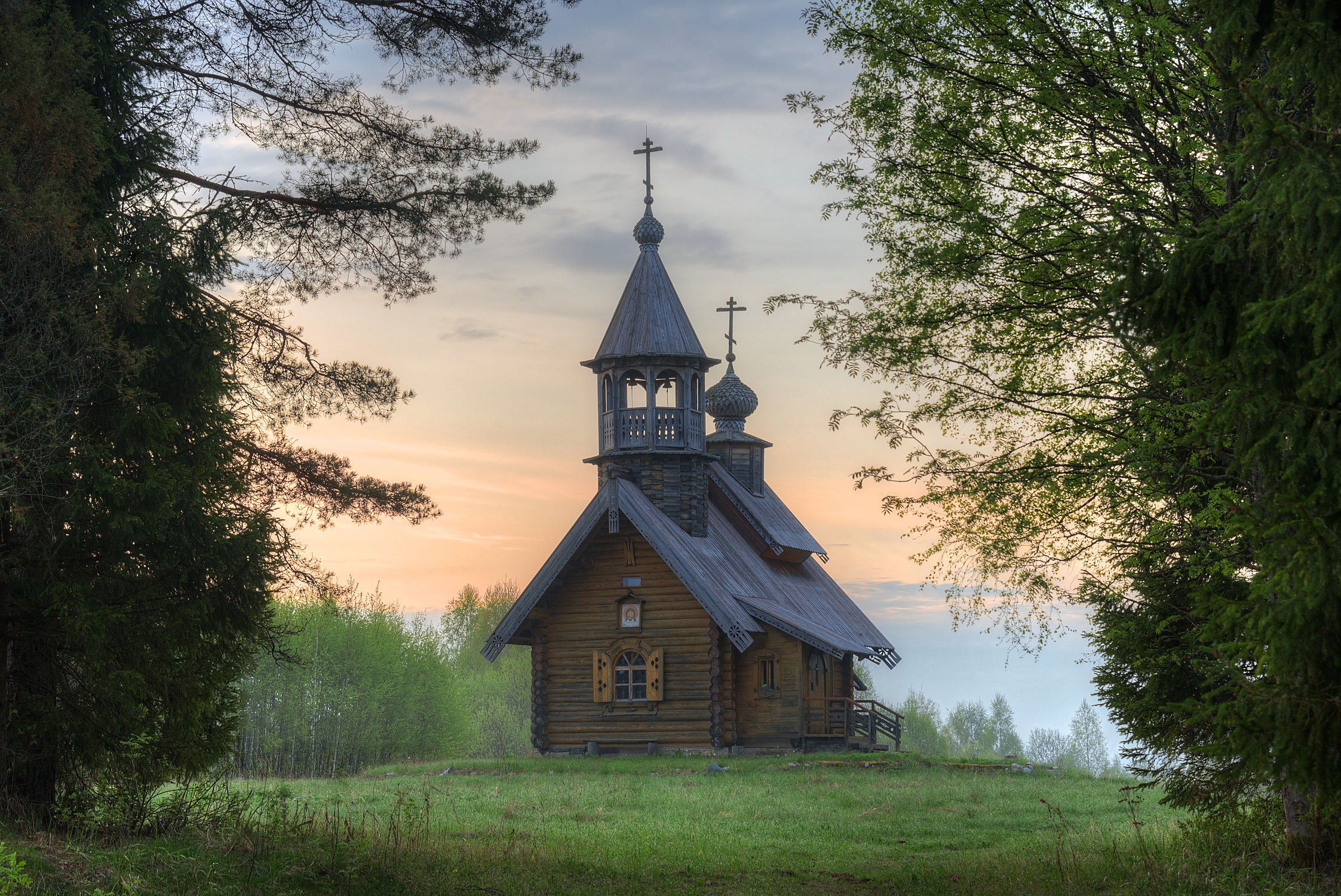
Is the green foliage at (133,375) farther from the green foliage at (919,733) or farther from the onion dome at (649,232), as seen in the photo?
the green foliage at (919,733)

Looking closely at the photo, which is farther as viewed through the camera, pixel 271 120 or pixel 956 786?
pixel 956 786

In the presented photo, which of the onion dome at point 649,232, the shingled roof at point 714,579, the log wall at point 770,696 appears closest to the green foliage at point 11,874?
the shingled roof at point 714,579

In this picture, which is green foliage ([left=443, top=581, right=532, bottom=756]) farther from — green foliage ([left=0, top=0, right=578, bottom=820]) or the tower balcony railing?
green foliage ([left=0, top=0, right=578, bottom=820])

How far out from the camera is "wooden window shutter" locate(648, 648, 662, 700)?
26844 mm

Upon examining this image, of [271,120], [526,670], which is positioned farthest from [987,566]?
[526,670]

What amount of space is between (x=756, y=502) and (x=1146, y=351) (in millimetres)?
27531

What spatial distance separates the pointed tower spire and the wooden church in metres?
0.04

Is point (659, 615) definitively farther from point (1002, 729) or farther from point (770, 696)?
point (1002, 729)

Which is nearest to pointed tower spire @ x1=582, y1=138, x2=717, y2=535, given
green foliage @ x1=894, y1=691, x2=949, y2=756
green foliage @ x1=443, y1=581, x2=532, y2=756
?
green foliage @ x1=443, y1=581, x2=532, y2=756

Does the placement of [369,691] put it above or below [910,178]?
below

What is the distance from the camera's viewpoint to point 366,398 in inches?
537

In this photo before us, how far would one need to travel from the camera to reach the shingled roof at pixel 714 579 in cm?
2573

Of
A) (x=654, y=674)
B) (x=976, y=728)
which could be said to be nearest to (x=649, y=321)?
(x=654, y=674)

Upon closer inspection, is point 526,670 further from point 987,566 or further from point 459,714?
point 987,566
